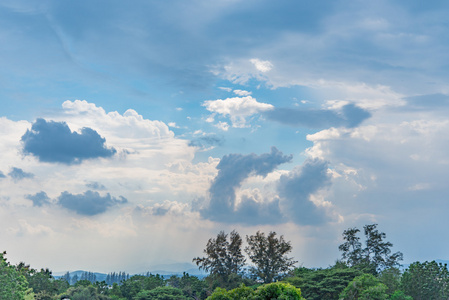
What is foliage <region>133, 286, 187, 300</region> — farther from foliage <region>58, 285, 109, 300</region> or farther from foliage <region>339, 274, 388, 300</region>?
foliage <region>339, 274, 388, 300</region>

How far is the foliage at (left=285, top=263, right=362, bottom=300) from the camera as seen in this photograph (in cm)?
5550

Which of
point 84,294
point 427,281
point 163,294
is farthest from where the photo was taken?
point 84,294

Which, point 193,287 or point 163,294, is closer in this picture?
point 163,294

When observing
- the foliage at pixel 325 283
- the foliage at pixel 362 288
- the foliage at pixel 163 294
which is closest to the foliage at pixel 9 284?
the foliage at pixel 163 294

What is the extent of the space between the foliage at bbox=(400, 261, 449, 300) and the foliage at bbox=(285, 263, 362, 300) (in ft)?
23.2

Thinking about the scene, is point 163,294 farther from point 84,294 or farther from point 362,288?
point 362,288

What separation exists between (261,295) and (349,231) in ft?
164

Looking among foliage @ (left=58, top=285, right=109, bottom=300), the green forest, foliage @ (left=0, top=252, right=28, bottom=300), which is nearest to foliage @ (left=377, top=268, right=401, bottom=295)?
the green forest

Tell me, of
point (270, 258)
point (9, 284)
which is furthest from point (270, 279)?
point (9, 284)

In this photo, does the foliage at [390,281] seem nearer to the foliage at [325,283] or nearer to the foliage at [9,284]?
the foliage at [325,283]

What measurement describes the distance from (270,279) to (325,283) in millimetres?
11156

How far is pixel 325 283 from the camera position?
56.2 metres

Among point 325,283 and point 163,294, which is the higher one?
point 325,283

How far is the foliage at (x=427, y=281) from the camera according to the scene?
47.5 meters
